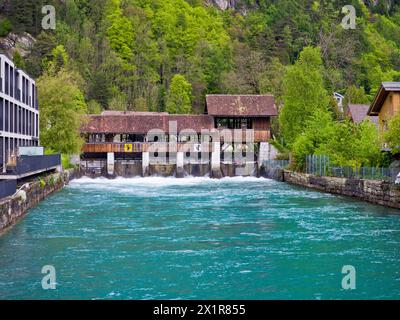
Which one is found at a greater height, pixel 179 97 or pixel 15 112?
pixel 179 97

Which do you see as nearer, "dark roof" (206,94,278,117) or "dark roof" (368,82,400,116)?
"dark roof" (368,82,400,116)

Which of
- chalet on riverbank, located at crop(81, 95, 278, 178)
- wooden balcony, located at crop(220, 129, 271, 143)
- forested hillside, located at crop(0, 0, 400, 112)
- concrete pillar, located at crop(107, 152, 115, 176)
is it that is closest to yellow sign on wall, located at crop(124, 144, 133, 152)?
chalet on riverbank, located at crop(81, 95, 278, 178)

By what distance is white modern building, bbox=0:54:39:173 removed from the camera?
3978cm

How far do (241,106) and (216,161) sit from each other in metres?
8.04

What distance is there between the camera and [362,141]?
4116 centimetres

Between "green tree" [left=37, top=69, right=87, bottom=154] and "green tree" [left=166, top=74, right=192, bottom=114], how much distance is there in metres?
39.7

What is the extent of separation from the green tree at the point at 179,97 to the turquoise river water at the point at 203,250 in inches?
2456

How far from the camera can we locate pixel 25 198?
93.5 feet

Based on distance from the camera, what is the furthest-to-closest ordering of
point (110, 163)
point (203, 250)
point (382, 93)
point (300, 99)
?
point (300, 99) < point (110, 163) < point (382, 93) < point (203, 250)

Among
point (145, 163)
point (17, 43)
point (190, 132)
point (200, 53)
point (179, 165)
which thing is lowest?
point (179, 165)

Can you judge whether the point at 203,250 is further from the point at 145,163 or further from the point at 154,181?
the point at 145,163

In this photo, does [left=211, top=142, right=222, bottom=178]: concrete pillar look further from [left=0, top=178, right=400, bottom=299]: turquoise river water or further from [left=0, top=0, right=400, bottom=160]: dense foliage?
[left=0, top=178, right=400, bottom=299]: turquoise river water

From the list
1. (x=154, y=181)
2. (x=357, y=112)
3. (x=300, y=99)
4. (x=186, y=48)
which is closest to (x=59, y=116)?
(x=154, y=181)

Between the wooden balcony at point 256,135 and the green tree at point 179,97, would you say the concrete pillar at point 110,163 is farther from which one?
the green tree at point 179,97
